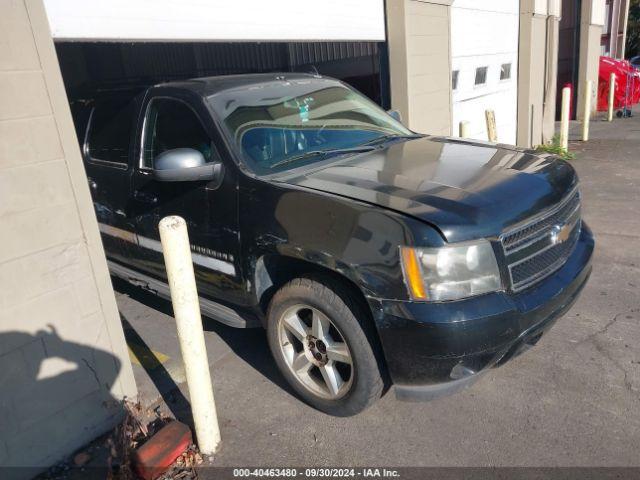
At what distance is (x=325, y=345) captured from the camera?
9.87 feet

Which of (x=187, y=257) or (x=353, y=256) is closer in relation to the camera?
(x=187, y=257)

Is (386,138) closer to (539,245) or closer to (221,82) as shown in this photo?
(221,82)

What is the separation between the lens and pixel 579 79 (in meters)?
16.4

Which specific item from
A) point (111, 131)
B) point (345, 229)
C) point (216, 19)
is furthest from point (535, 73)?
point (345, 229)

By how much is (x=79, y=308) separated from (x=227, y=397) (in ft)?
3.54

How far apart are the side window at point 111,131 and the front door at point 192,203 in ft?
0.90

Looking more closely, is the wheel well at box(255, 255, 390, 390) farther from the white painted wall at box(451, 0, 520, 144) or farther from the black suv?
the white painted wall at box(451, 0, 520, 144)

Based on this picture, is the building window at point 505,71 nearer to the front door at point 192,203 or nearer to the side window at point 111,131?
the side window at point 111,131

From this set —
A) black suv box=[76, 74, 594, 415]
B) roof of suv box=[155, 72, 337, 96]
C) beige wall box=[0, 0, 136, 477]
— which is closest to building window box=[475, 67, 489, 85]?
black suv box=[76, 74, 594, 415]

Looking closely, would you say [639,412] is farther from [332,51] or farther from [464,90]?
[332,51]

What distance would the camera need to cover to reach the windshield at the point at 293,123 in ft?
11.3

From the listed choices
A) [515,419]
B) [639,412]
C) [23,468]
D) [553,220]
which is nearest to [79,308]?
[23,468]

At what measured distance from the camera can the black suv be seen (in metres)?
2.58

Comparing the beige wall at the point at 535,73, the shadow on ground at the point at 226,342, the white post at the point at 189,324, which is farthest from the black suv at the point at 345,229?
the beige wall at the point at 535,73
